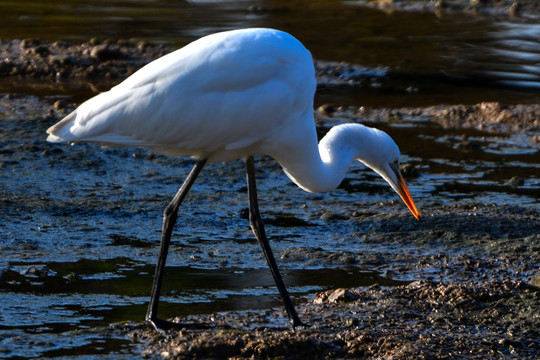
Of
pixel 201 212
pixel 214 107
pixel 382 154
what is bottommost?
pixel 201 212

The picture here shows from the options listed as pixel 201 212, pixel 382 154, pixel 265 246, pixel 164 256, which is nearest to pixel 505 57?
pixel 201 212

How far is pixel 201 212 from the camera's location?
23.6 feet

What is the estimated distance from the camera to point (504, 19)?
16469 millimetres

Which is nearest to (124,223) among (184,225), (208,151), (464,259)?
(184,225)

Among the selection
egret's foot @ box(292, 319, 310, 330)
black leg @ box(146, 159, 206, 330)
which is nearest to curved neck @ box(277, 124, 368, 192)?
black leg @ box(146, 159, 206, 330)

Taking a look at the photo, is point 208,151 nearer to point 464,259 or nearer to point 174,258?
point 174,258

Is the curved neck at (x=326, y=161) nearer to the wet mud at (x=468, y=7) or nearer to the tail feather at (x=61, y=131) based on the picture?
the tail feather at (x=61, y=131)

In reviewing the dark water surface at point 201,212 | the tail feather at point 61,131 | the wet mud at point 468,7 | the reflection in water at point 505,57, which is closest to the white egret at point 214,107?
the tail feather at point 61,131

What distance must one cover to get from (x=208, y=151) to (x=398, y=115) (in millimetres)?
5429

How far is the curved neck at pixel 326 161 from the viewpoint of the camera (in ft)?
17.4

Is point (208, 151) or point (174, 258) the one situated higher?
point (208, 151)

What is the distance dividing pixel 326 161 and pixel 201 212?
1.86 meters

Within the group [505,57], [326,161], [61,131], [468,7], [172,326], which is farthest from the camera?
[468,7]

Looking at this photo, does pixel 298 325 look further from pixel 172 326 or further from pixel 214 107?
pixel 214 107
